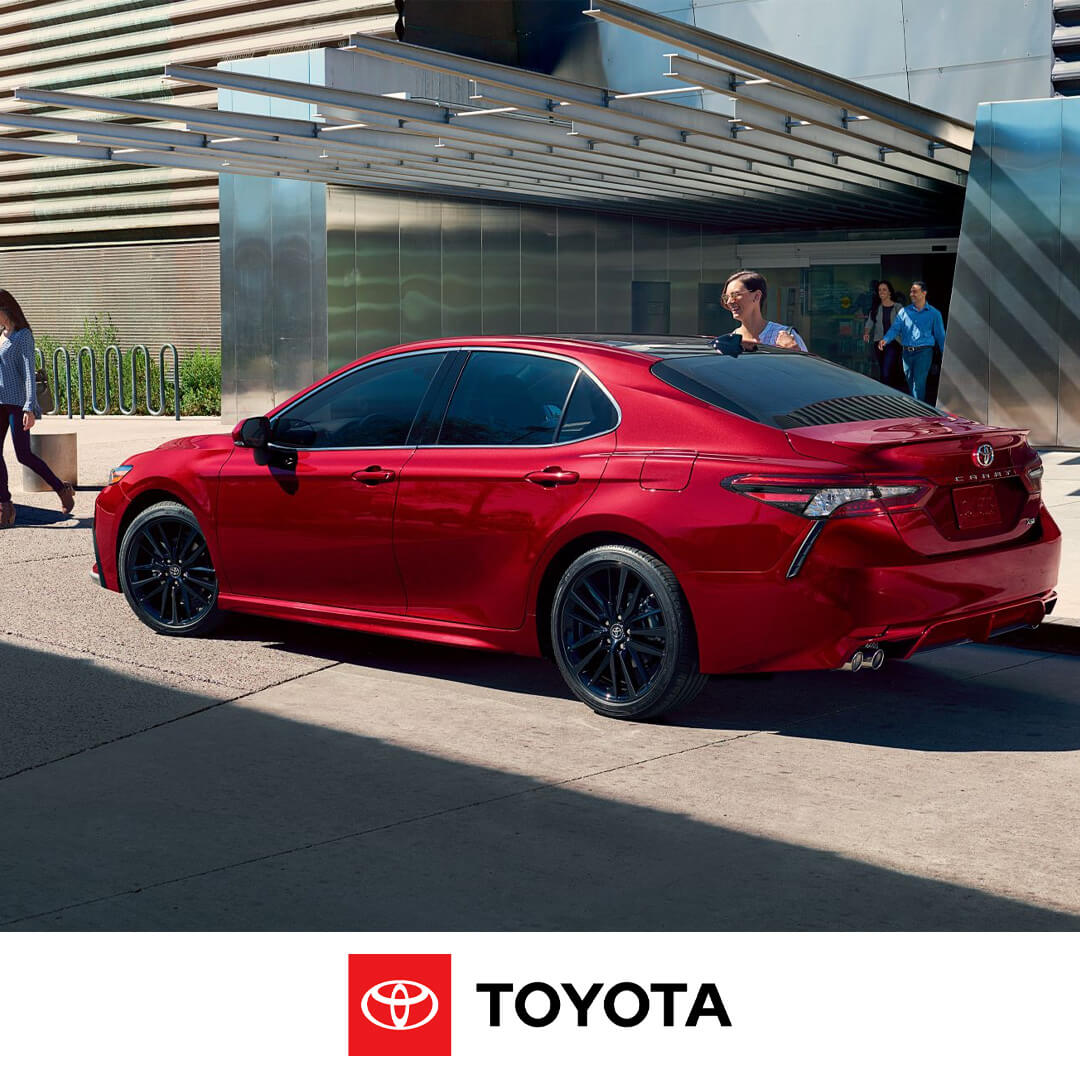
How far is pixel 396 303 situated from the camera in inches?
958

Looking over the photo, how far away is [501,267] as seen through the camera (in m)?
25.3

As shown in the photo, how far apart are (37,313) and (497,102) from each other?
62.4 ft

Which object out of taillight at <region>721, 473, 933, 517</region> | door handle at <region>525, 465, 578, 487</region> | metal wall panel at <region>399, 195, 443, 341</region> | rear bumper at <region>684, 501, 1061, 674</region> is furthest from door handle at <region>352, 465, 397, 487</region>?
metal wall panel at <region>399, 195, 443, 341</region>

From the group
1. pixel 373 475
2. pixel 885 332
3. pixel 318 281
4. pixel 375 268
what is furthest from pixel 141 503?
pixel 375 268

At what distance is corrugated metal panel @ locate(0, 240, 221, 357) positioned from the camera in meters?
27.7

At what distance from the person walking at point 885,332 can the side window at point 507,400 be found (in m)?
15.5

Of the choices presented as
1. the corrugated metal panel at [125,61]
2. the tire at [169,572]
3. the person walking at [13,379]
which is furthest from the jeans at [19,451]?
the corrugated metal panel at [125,61]

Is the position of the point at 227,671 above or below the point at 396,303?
below

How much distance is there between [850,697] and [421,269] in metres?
18.3

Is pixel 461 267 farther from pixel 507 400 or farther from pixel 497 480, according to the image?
pixel 497 480

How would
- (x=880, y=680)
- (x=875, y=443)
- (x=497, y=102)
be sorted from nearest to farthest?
(x=875, y=443) → (x=880, y=680) → (x=497, y=102)

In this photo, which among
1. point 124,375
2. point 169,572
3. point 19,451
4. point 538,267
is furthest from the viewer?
point 124,375

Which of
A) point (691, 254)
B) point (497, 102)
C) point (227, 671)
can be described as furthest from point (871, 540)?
point (691, 254)
